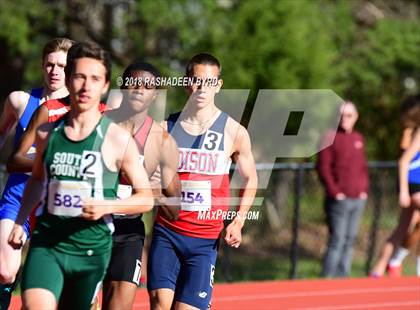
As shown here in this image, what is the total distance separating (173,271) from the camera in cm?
705

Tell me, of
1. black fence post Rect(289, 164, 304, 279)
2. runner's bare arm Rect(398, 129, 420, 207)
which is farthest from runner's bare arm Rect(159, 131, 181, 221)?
black fence post Rect(289, 164, 304, 279)

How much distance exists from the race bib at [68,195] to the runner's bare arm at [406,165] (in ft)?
20.7

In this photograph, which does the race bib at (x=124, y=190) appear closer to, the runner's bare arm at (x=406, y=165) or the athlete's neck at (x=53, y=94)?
the athlete's neck at (x=53, y=94)

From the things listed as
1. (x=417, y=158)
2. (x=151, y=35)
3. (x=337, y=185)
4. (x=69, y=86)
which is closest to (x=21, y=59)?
(x=151, y=35)

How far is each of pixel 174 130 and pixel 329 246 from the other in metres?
6.36

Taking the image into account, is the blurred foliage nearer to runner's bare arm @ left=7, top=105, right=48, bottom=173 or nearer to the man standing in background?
the man standing in background

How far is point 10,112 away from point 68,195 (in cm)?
206

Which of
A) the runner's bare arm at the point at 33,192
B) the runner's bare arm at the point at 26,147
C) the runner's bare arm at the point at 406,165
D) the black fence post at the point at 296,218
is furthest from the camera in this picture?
the black fence post at the point at 296,218

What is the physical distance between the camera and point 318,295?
38.7 ft

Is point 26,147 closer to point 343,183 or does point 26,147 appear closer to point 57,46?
point 57,46

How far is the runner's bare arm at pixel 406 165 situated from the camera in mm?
11297

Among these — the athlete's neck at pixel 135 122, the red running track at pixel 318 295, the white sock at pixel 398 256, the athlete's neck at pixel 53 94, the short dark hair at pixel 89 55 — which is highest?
the short dark hair at pixel 89 55

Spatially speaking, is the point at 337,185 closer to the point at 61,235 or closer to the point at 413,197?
the point at 413,197

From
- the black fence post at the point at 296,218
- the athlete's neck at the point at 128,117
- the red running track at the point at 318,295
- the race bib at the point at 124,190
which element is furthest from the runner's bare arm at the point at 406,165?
the race bib at the point at 124,190
